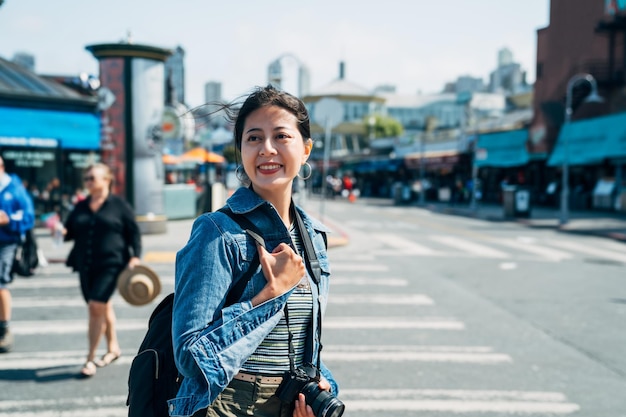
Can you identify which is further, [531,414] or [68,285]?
[68,285]

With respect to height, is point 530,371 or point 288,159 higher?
point 288,159

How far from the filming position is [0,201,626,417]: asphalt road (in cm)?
529

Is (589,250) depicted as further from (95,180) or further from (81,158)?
(81,158)

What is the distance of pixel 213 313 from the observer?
1.97 meters

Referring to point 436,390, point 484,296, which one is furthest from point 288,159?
point 484,296

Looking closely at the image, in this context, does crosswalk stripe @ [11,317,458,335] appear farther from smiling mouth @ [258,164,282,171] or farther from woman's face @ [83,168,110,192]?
smiling mouth @ [258,164,282,171]

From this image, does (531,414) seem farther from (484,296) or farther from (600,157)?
(600,157)

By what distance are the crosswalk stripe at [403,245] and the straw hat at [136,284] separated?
9.63 metres

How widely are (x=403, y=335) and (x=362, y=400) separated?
90.1 inches

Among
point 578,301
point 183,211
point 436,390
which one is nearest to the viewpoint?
point 436,390

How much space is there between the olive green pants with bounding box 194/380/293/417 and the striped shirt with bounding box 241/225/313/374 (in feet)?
0.18

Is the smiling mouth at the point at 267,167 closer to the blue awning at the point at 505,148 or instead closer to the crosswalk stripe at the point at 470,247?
the crosswalk stripe at the point at 470,247

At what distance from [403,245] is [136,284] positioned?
11.2 metres

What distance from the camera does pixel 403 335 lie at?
7480 millimetres
